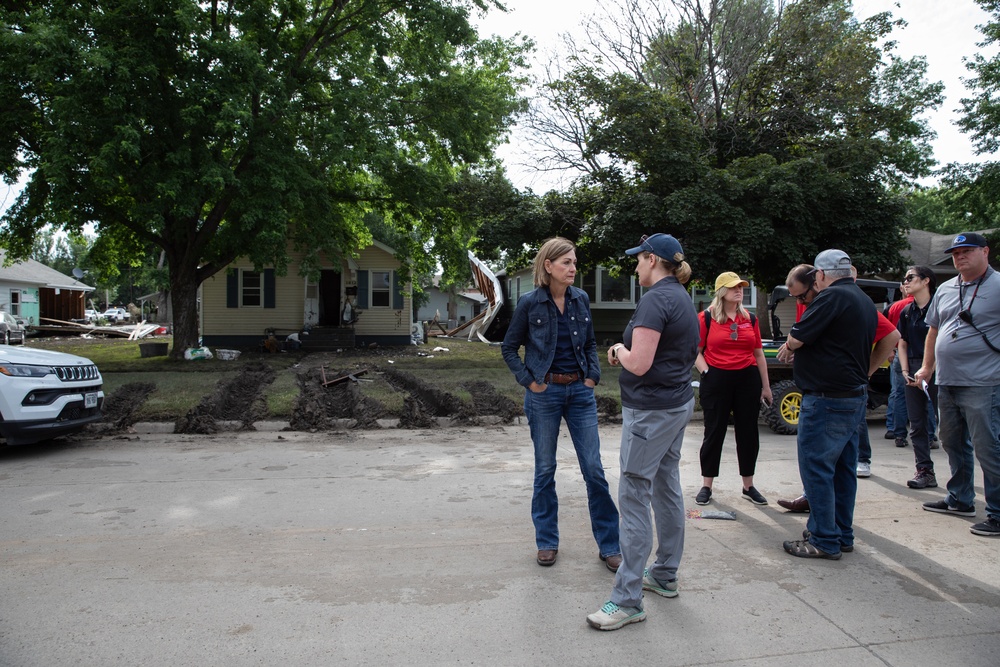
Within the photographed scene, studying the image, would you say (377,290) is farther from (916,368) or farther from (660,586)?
(660,586)

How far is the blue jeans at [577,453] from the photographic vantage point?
391 cm

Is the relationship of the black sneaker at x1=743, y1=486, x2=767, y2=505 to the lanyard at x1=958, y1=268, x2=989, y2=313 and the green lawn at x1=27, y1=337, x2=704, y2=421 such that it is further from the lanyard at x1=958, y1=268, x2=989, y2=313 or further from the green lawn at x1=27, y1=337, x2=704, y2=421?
the green lawn at x1=27, y1=337, x2=704, y2=421

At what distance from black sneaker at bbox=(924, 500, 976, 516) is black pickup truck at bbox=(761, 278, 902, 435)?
2886 millimetres

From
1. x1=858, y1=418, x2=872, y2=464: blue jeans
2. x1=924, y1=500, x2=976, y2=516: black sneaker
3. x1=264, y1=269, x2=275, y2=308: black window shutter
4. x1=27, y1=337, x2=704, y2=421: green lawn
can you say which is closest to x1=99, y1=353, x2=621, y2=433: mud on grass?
x1=27, y1=337, x2=704, y2=421: green lawn

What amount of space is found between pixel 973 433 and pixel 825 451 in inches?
55.6

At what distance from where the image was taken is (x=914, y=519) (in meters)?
4.91

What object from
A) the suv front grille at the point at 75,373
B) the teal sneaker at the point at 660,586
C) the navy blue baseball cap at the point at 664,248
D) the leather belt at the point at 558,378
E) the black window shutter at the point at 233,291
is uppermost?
the black window shutter at the point at 233,291

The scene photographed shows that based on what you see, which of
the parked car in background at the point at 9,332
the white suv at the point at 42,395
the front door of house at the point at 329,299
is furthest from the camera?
the front door of house at the point at 329,299

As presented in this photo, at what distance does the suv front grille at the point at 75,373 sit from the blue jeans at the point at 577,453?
19.5 feet

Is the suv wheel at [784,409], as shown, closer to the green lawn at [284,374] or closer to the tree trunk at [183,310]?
the green lawn at [284,374]

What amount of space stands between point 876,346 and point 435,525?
3.52 m

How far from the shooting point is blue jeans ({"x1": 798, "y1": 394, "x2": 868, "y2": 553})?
13.4 feet

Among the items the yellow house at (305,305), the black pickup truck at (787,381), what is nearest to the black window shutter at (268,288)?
the yellow house at (305,305)

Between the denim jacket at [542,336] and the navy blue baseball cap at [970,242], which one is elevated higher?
the navy blue baseball cap at [970,242]
